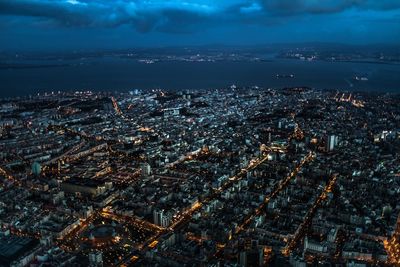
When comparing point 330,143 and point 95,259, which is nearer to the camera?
point 95,259

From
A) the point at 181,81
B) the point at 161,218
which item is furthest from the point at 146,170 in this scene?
the point at 181,81

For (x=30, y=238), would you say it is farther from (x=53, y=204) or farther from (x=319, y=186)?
→ (x=319, y=186)

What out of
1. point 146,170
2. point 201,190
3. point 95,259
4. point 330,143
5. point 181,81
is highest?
point 181,81

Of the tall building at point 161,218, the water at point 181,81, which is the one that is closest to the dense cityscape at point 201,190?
the tall building at point 161,218

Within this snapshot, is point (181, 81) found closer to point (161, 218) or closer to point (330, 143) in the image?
point (330, 143)

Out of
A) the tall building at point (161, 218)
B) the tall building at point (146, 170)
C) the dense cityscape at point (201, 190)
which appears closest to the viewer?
the dense cityscape at point (201, 190)

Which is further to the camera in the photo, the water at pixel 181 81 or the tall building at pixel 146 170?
the water at pixel 181 81

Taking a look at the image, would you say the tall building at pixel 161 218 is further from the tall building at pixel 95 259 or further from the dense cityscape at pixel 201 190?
the tall building at pixel 95 259

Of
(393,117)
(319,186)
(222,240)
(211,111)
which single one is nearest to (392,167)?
(319,186)

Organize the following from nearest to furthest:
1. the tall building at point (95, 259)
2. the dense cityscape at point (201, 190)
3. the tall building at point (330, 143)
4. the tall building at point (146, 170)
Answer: the tall building at point (95, 259)
the dense cityscape at point (201, 190)
the tall building at point (146, 170)
the tall building at point (330, 143)
